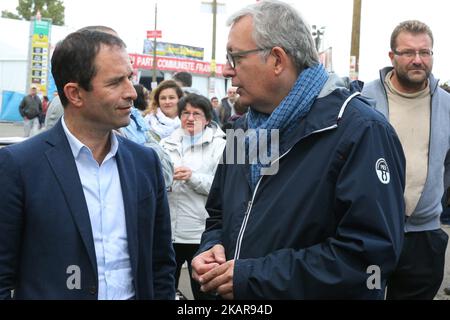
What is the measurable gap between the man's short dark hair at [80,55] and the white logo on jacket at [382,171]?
3.80 feet

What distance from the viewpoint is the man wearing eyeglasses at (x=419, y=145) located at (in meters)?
3.87

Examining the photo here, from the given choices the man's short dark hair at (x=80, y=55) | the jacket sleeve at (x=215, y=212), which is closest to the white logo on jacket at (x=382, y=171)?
the jacket sleeve at (x=215, y=212)

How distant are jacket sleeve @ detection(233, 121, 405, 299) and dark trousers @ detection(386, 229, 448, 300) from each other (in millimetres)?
1810

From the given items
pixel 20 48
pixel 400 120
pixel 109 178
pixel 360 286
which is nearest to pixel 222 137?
pixel 400 120

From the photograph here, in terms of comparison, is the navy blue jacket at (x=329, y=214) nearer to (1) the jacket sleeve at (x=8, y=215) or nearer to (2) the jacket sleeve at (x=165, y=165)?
(1) the jacket sleeve at (x=8, y=215)

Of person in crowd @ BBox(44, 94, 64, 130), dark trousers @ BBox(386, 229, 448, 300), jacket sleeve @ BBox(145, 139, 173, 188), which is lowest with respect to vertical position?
dark trousers @ BBox(386, 229, 448, 300)

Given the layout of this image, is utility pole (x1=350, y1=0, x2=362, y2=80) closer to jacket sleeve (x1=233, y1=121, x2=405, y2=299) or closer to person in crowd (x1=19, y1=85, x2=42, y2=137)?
person in crowd (x1=19, y1=85, x2=42, y2=137)

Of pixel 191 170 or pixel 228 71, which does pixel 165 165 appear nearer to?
pixel 191 170

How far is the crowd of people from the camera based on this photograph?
2154 mm

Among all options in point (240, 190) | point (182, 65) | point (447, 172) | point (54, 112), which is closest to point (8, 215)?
point (240, 190)

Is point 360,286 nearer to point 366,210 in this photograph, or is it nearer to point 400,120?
point 366,210

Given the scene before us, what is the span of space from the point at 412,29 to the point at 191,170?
203cm

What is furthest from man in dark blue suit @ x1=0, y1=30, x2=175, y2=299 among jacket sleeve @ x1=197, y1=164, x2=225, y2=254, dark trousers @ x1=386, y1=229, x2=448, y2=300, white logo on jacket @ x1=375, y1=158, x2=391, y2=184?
dark trousers @ x1=386, y1=229, x2=448, y2=300

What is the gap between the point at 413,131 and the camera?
3.91m
